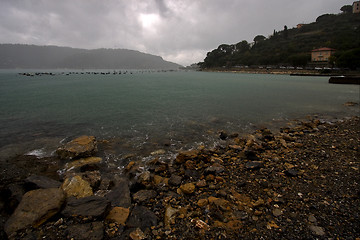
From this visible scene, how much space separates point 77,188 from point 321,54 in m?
127

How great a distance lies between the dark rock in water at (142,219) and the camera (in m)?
4.91

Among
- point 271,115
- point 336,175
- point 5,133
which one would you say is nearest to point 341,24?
point 271,115

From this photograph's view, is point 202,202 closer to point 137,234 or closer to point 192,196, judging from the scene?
point 192,196

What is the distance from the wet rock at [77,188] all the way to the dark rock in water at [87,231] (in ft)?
5.84

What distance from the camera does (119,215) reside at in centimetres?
525

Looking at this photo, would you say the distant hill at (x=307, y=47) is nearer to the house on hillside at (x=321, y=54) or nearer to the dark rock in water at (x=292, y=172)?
the house on hillside at (x=321, y=54)

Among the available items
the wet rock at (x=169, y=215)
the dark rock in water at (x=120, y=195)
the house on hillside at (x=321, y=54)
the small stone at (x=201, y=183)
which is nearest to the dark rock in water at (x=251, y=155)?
the small stone at (x=201, y=183)

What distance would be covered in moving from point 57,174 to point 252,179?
9020mm

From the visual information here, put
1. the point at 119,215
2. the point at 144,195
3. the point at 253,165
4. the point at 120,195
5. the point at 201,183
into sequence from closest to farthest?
the point at 119,215 < the point at 144,195 < the point at 120,195 < the point at 201,183 < the point at 253,165

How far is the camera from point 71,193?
20.2 feet

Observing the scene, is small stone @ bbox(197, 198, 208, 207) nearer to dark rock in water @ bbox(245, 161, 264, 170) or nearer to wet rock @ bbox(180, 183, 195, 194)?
wet rock @ bbox(180, 183, 195, 194)

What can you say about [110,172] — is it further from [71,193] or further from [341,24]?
[341,24]

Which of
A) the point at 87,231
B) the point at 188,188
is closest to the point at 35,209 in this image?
the point at 87,231

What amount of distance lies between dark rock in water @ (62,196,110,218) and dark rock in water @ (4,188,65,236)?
291 mm
